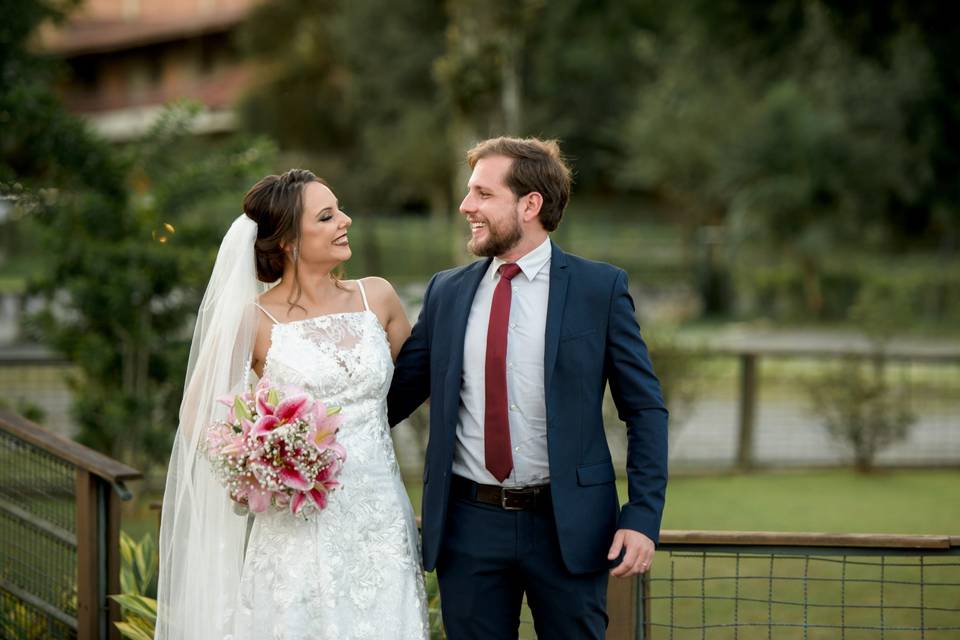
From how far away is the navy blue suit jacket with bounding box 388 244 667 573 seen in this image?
3412 millimetres

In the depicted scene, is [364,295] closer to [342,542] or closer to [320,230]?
[320,230]

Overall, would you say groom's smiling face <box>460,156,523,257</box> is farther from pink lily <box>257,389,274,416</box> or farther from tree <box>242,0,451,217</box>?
tree <box>242,0,451,217</box>

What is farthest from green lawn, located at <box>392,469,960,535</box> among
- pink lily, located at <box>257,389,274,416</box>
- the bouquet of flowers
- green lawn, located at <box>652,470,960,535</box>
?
pink lily, located at <box>257,389,274,416</box>

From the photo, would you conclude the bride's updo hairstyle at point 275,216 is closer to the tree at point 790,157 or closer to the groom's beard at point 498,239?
the groom's beard at point 498,239

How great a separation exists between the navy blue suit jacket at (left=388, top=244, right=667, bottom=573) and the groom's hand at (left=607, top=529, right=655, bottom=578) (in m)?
0.02

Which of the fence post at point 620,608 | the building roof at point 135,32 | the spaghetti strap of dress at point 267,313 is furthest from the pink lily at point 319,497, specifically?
the building roof at point 135,32

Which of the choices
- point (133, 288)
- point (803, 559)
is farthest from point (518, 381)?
point (133, 288)

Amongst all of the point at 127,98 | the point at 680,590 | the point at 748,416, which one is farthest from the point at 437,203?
the point at 680,590

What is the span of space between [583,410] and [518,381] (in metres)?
0.21

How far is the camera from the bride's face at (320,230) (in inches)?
149

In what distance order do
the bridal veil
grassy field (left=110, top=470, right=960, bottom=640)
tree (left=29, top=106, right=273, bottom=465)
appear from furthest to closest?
tree (left=29, top=106, right=273, bottom=465), grassy field (left=110, top=470, right=960, bottom=640), the bridal veil

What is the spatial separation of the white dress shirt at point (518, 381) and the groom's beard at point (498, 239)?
9 centimetres

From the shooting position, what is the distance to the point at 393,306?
13.2 feet

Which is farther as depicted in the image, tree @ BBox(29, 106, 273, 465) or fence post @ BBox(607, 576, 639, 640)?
tree @ BBox(29, 106, 273, 465)
